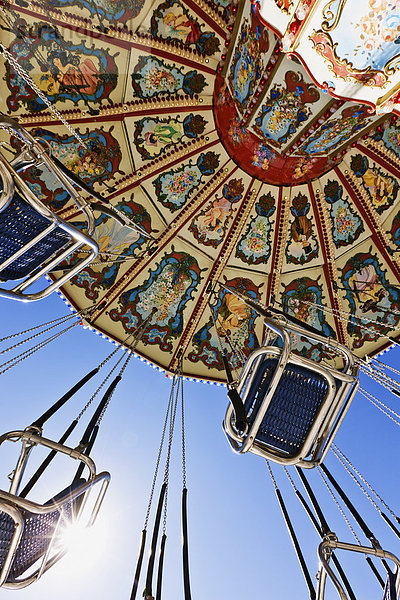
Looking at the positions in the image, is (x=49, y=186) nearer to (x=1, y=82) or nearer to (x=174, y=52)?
(x=1, y=82)

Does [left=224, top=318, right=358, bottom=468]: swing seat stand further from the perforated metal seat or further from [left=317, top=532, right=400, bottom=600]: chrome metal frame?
the perforated metal seat

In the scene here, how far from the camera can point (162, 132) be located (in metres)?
7.68

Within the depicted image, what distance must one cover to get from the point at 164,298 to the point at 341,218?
3585mm

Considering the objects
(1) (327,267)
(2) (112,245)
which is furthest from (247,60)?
(1) (327,267)

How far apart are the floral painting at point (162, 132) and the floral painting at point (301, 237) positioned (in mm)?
2228

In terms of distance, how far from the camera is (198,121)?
25.4ft

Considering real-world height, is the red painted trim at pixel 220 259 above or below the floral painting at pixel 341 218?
below

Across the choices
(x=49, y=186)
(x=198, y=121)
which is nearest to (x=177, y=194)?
(x=198, y=121)

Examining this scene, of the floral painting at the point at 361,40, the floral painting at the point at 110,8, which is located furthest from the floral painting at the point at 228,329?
the floral painting at the point at 110,8

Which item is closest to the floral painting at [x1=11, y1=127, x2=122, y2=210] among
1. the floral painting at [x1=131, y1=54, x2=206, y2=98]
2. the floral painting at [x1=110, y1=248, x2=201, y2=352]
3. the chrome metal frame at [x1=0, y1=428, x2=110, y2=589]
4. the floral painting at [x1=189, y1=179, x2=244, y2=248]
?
the floral painting at [x1=131, y1=54, x2=206, y2=98]

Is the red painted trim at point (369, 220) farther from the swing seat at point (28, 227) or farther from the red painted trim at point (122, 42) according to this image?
the swing seat at point (28, 227)

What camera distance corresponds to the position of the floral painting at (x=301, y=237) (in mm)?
8528

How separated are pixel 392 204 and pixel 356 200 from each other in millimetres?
625

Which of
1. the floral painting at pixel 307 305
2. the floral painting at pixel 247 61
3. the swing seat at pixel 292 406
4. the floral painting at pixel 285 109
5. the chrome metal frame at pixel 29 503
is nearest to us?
the chrome metal frame at pixel 29 503
